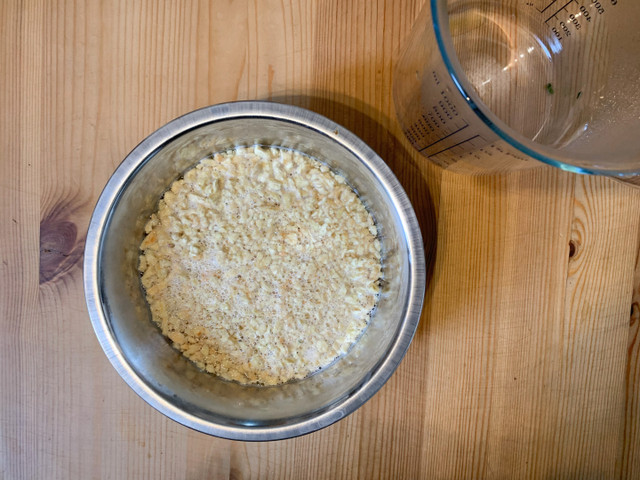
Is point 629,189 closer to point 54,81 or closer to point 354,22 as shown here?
point 354,22

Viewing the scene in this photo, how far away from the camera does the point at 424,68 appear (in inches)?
22.3

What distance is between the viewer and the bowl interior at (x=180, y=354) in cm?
61

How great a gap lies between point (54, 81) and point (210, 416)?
56 centimetres

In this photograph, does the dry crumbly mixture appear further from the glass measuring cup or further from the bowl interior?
the glass measuring cup

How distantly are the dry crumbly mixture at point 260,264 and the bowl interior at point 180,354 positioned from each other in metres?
0.02

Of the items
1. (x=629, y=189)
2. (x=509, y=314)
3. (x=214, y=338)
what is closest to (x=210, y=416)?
(x=214, y=338)

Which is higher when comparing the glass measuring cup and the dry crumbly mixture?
the glass measuring cup

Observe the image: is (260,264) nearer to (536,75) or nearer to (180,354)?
(180,354)

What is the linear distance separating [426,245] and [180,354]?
42 cm

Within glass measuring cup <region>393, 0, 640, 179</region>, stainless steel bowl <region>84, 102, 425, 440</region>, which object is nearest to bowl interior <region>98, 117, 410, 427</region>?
stainless steel bowl <region>84, 102, 425, 440</region>

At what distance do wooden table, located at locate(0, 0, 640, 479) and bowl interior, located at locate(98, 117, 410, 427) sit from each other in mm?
81

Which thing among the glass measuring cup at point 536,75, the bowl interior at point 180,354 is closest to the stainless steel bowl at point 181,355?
the bowl interior at point 180,354

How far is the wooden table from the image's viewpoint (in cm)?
70

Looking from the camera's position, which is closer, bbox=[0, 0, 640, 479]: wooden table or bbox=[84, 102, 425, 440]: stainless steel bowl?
bbox=[84, 102, 425, 440]: stainless steel bowl
